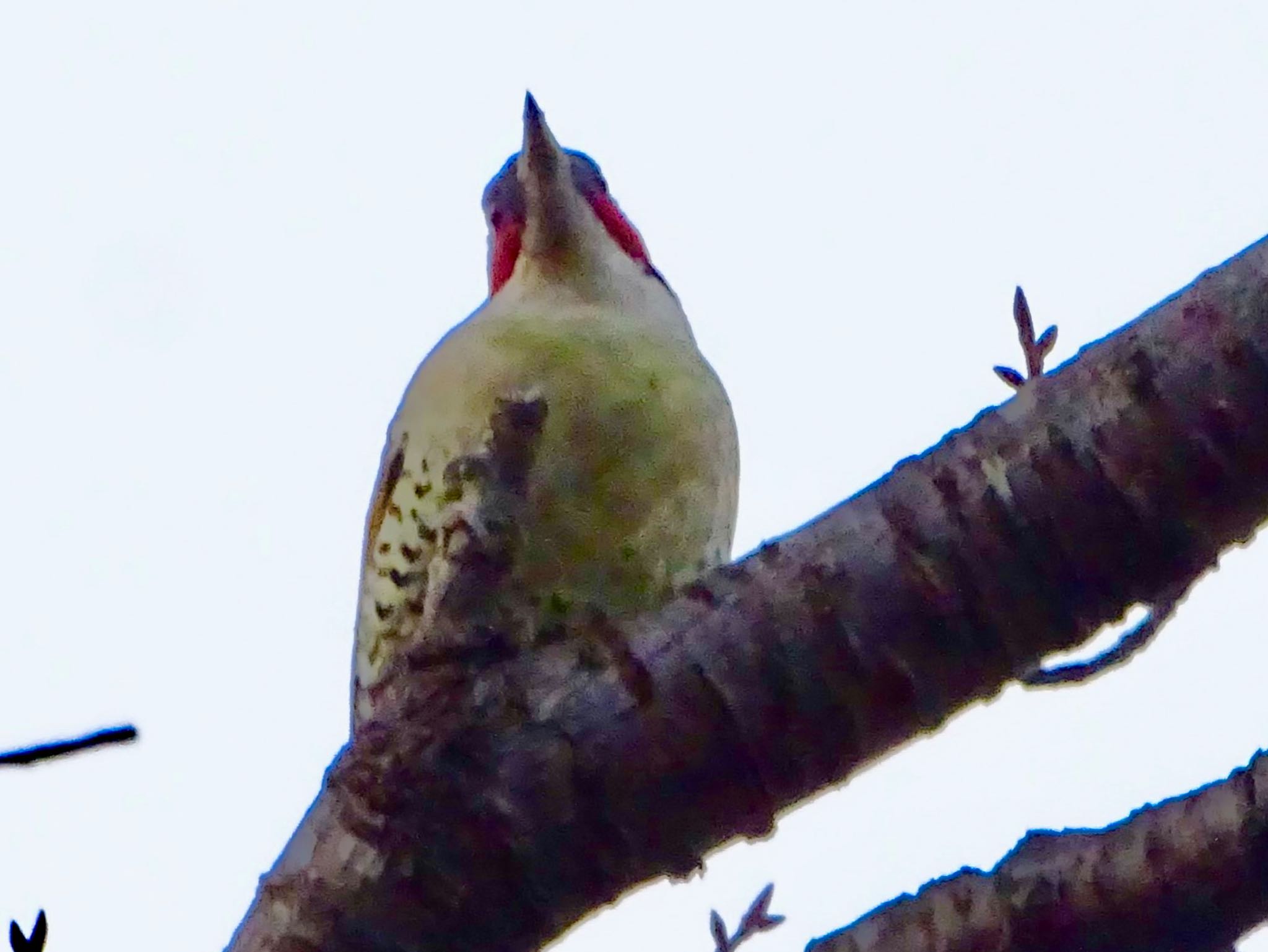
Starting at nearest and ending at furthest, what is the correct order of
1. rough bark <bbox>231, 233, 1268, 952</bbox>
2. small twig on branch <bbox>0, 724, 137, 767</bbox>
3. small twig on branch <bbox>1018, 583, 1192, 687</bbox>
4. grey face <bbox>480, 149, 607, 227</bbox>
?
small twig on branch <bbox>0, 724, 137, 767</bbox>
rough bark <bbox>231, 233, 1268, 952</bbox>
small twig on branch <bbox>1018, 583, 1192, 687</bbox>
grey face <bbox>480, 149, 607, 227</bbox>

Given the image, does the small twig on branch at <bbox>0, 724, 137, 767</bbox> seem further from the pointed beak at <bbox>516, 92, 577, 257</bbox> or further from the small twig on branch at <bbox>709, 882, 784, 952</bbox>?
the pointed beak at <bbox>516, 92, 577, 257</bbox>

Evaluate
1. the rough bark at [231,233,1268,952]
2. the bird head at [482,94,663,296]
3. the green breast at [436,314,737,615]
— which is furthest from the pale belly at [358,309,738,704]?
the rough bark at [231,233,1268,952]

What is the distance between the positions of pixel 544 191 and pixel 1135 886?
2503 mm

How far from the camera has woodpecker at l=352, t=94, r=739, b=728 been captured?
→ 114 inches

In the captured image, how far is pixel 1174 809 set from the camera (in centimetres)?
197

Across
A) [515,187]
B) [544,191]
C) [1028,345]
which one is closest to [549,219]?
[544,191]

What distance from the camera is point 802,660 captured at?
5.97ft

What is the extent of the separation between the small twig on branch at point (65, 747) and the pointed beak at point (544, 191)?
2.95 metres

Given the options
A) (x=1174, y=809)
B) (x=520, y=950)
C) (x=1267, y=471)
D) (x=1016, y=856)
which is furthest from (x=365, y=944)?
(x=1267, y=471)

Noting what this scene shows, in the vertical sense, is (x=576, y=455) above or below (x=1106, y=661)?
above

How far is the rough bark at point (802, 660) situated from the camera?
173 centimetres

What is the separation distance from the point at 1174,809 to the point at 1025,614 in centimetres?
41

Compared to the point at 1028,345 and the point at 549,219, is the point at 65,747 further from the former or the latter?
the point at 549,219

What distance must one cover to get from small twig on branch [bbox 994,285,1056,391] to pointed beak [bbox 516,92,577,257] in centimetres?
177
